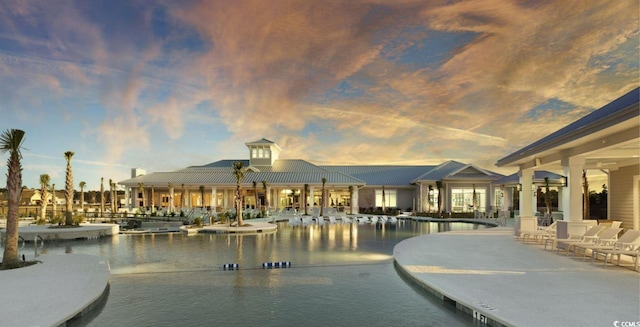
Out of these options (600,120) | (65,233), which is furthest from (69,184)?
(600,120)

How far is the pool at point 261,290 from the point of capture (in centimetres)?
711

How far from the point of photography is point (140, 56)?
26.2 m

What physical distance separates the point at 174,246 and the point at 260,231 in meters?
7.00

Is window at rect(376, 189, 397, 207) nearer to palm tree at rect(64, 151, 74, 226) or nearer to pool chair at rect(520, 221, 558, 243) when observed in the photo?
pool chair at rect(520, 221, 558, 243)

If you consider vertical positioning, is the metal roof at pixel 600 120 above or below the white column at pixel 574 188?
above

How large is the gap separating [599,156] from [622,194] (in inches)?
209

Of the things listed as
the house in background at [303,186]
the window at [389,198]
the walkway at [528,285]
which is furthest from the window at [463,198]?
the walkway at [528,285]

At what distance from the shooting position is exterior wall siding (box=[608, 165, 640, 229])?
52.8 feet

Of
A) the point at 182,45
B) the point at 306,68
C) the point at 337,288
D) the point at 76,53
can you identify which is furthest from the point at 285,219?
the point at 337,288

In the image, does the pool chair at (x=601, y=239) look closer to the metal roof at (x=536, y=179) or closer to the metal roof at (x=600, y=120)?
the metal roof at (x=600, y=120)

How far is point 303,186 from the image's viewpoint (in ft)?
132

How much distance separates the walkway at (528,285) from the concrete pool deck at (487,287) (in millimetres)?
15

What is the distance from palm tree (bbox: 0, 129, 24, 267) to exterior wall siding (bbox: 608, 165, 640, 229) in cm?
2322

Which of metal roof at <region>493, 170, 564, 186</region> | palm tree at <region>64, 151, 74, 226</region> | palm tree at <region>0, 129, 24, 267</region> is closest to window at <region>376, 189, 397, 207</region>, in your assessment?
metal roof at <region>493, 170, 564, 186</region>
